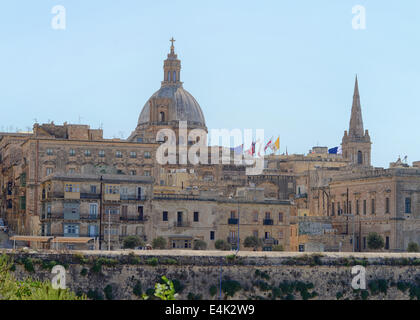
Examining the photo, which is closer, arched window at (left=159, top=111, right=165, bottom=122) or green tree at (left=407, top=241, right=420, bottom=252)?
green tree at (left=407, top=241, right=420, bottom=252)

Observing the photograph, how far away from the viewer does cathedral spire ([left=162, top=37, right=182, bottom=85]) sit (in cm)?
10638

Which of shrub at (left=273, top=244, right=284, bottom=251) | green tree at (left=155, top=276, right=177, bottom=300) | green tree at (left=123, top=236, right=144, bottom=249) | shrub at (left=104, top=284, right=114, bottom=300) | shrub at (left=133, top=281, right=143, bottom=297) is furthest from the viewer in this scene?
shrub at (left=273, top=244, right=284, bottom=251)

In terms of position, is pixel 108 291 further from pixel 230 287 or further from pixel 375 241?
pixel 375 241

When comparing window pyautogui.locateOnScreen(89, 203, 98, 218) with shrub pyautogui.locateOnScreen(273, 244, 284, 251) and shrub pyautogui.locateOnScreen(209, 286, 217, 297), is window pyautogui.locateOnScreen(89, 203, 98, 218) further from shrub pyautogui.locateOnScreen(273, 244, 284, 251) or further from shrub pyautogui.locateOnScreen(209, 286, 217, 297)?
shrub pyautogui.locateOnScreen(209, 286, 217, 297)

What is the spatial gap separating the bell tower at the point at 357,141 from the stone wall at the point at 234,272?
40.9 metres

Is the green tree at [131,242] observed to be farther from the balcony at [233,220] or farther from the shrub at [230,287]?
the shrub at [230,287]

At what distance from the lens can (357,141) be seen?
94938mm

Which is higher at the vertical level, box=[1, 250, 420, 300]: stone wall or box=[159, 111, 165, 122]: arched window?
box=[159, 111, 165, 122]: arched window

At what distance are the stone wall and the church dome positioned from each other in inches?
2023

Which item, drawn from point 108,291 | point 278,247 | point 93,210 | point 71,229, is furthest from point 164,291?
point 278,247


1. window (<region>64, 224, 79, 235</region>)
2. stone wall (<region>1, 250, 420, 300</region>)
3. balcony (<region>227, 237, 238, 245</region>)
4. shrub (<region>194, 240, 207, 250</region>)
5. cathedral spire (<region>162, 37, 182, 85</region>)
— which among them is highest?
cathedral spire (<region>162, 37, 182, 85</region>)

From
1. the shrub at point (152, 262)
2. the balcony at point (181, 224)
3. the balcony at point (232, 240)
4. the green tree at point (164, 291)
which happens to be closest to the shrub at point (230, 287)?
the shrub at point (152, 262)

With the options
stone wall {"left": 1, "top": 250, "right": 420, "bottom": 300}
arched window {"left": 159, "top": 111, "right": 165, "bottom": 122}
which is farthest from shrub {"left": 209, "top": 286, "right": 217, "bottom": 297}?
arched window {"left": 159, "top": 111, "right": 165, "bottom": 122}
